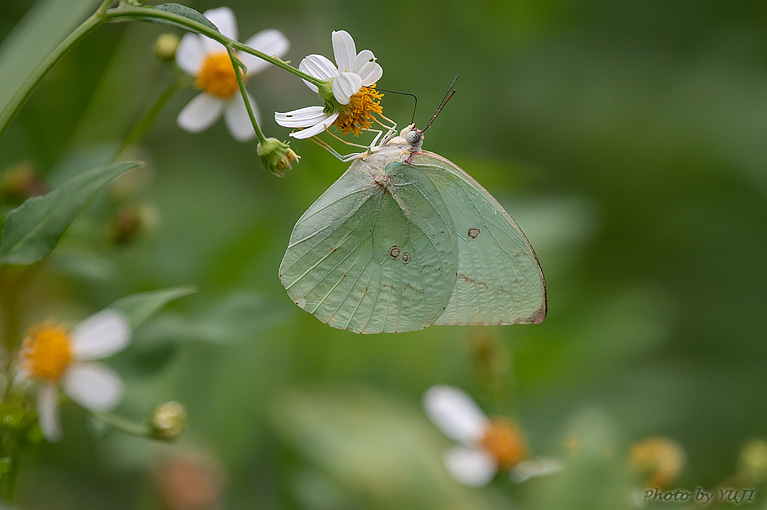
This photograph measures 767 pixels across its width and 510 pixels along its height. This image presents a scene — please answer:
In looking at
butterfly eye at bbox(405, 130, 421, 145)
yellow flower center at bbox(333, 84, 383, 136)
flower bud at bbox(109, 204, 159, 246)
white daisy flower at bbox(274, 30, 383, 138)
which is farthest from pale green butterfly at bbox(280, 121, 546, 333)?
flower bud at bbox(109, 204, 159, 246)

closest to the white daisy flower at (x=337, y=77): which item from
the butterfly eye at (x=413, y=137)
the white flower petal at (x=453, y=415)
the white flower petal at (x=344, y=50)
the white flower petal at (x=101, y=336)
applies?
the white flower petal at (x=344, y=50)

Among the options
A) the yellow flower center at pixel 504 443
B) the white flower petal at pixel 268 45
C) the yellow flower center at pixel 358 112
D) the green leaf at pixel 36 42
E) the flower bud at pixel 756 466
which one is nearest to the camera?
the green leaf at pixel 36 42

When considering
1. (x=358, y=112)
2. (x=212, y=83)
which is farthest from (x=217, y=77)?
(x=358, y=112)

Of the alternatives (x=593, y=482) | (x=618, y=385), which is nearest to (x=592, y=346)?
(x=618, y=385)

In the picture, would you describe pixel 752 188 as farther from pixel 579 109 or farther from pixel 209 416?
pixel 209 416

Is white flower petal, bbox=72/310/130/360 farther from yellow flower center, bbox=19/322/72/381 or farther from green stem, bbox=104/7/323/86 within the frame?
green stem, bbox=104/7/323/86

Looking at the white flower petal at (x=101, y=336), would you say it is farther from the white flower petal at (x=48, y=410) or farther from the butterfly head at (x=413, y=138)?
the butterfly head at (x=413, y=138)

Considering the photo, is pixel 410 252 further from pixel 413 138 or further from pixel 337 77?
pixel 337 77
